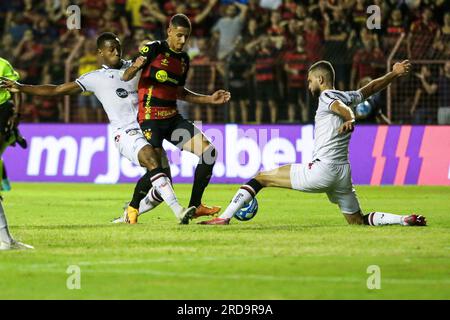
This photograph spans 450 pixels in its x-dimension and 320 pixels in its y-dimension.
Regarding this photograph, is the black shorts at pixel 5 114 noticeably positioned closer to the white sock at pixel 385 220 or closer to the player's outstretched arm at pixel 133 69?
the player's outstretched arm at pixel 133 69

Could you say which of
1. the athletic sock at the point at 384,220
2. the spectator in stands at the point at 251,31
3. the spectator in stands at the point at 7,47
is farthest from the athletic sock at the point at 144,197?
the spectator in stands at the point at 7,47

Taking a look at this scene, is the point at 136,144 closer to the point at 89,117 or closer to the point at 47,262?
the point at 47,262

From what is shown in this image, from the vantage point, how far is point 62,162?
2356 centimetres

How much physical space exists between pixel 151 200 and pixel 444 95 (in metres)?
10.0

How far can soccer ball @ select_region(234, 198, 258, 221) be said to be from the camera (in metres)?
13.4

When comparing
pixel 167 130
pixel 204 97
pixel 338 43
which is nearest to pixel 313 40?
pixel 338 43

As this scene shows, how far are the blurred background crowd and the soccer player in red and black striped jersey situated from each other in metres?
9.06

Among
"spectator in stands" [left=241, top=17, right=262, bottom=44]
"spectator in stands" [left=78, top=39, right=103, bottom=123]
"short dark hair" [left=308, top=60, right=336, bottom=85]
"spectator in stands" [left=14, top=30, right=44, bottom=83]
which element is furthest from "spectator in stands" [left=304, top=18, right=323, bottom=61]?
"short dark hair" [left=308, top=60, right=336, bottom=85]

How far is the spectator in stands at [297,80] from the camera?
2281 centimetres

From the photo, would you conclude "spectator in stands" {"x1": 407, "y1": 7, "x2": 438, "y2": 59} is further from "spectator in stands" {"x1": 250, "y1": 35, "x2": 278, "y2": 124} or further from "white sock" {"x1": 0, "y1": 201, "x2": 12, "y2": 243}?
"white sock" {"x1": 0, "y1": 201, "x2": 12, "y2": 243}

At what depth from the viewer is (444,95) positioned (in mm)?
22266

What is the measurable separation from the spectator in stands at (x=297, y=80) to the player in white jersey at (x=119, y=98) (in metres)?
9.12

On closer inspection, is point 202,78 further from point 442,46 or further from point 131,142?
point 131,142
